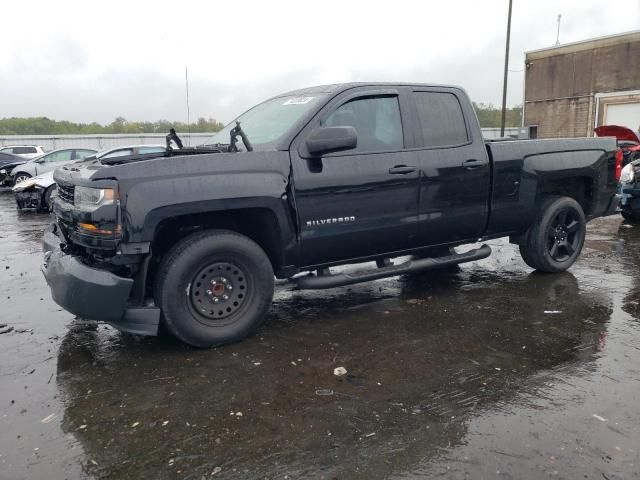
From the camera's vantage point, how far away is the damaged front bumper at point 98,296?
3.47 meters

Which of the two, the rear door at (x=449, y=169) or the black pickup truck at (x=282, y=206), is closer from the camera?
the black pickup truck at (x=282, y=206)

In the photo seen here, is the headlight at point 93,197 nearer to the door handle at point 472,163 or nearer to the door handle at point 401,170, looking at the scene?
the door handle at point 401,170

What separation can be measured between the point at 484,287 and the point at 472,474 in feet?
10.8

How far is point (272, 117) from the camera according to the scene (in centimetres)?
461

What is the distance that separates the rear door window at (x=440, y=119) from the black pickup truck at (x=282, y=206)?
0.01 meters

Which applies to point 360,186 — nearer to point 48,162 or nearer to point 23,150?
point 48,162

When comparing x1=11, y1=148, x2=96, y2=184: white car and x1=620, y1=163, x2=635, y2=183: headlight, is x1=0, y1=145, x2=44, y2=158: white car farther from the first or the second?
x1=620, y1=163, x2=635, y2=183: headlight

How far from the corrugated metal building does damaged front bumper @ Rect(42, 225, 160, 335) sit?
27213 mm

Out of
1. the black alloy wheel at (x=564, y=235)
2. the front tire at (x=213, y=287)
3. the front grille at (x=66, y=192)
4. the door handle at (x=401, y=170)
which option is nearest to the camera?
the front tire at (x=213, y=287)

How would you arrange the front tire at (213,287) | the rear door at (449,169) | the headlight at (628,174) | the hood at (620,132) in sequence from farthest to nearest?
1. the hood at (620,132)
2. the headlight at (628,174)
3. the rear door at (449,169)
4. the front tire at (213,287)

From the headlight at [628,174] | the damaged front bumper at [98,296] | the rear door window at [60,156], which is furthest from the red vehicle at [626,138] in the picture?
the rear door window at [60,156]

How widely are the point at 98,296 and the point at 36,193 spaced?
10335mm

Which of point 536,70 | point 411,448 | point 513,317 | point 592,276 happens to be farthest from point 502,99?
point 411,448

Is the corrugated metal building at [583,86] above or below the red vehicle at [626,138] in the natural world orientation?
above
